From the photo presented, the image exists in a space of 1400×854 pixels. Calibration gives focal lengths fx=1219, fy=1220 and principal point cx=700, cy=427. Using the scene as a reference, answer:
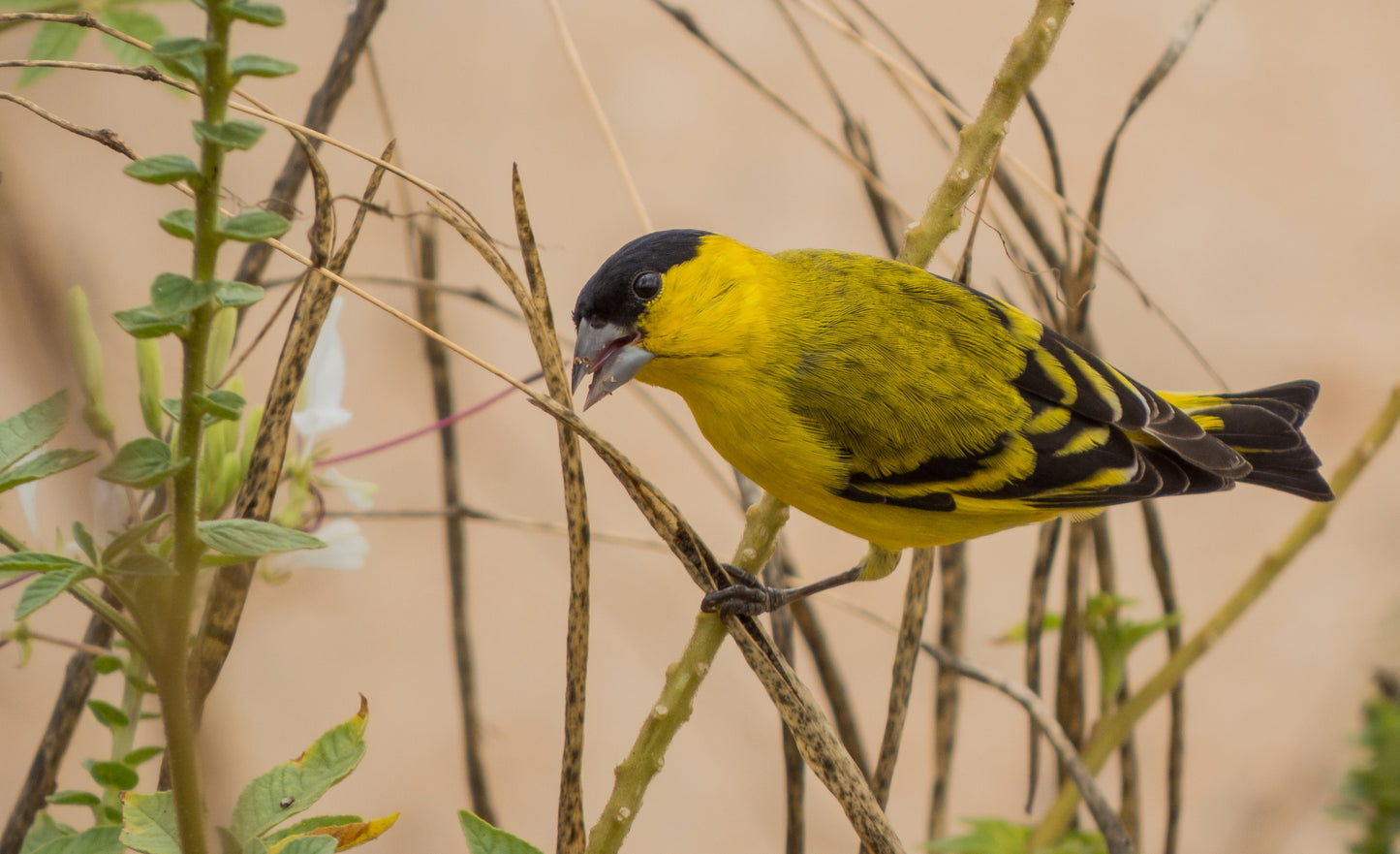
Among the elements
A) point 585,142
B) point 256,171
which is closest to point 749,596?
point 256,171

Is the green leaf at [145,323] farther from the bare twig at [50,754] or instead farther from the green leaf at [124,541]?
the bare twig at [50,754]

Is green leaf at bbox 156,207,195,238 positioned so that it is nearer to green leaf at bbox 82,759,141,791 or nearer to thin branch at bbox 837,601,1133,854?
green leaf at bbox 82,759,141,791

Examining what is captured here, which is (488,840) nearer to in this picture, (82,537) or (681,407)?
(82,537)

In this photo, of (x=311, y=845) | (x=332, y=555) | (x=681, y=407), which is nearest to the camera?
(x=311, y=845)

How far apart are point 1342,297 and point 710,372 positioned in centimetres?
208

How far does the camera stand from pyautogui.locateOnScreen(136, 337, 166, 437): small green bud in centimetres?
52

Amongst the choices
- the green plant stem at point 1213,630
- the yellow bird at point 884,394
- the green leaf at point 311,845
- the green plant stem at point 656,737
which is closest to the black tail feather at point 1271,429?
the yellow bird at point 884,394

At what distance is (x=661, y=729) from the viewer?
58 cm

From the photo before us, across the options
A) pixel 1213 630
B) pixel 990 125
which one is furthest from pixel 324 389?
pixel 1213 630

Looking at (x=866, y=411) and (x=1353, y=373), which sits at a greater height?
(x=1353, y=373)

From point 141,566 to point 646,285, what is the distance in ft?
2.10

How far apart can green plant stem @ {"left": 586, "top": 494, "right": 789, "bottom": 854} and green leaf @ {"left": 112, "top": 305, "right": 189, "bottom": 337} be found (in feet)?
0.97

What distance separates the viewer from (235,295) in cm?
35

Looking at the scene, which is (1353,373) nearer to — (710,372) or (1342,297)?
(1342,297)
